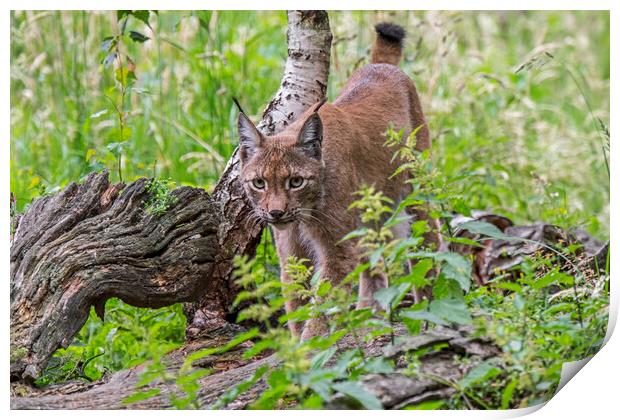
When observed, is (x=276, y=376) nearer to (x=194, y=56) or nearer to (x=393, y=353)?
(x=393, y=353)

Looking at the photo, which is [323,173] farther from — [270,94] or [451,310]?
[270,94]

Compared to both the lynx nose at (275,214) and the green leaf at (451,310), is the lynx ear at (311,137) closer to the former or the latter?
the lynx nose at (275,214)

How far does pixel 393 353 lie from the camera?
3465mm

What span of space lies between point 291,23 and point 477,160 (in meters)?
2.15

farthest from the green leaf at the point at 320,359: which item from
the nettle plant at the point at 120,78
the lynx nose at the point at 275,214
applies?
the nettle plant at the point at 120,78

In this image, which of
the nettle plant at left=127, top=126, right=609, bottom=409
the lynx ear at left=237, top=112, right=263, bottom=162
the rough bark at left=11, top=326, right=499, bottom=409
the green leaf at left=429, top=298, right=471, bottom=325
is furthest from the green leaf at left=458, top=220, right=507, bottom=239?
the lynx ear at left=237, top=112, right=263, bottom=162

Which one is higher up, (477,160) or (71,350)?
(477,160)

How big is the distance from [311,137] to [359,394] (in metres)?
1.46

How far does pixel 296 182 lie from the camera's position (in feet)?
14.0

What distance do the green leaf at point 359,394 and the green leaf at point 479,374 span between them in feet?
1.07

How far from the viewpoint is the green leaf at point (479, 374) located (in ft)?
10.9

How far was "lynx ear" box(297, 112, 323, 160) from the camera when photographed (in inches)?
167

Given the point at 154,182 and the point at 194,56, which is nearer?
the point at 154,182
